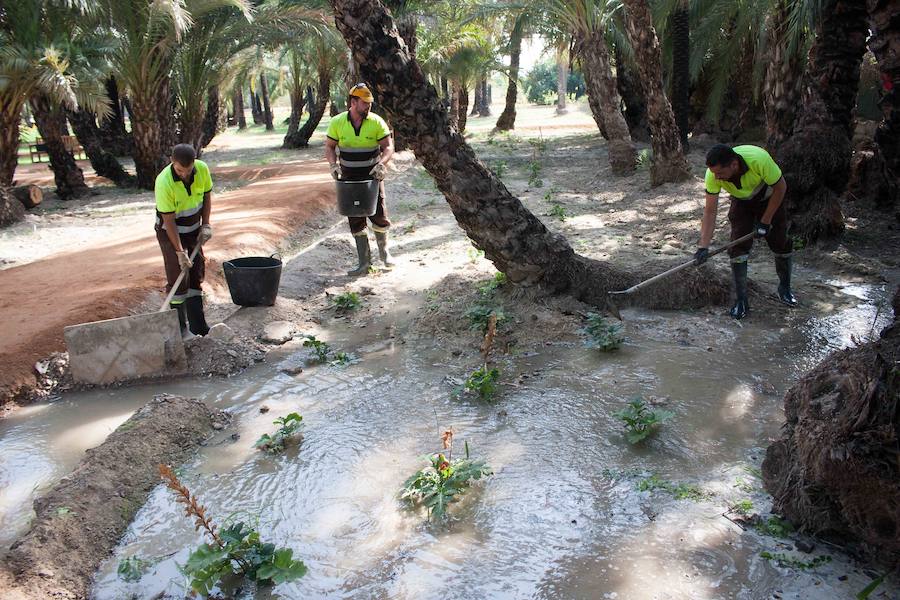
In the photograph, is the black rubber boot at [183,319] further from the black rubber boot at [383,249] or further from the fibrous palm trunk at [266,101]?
the fibrous palm trunk at [266,101]

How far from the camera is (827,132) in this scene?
8227mm

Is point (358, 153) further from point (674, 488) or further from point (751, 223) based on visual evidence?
point (674, 488)

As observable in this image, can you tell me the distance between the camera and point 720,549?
337 centimetres

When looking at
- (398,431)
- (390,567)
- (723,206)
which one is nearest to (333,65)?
(723,206)

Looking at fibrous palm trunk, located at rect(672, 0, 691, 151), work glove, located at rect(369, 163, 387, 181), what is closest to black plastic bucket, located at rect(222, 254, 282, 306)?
work glove, located at rect(369, 163, 387, 181)

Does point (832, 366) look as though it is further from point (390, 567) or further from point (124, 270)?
point (124, 270)

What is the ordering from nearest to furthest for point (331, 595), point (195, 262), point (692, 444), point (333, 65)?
1. point (331, 595)
2. point (692, 444)
3. point (195, 262)
4. point (333, 65)

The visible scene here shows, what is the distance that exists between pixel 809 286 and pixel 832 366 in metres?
3.82

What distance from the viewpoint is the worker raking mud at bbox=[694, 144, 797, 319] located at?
582 centimetres

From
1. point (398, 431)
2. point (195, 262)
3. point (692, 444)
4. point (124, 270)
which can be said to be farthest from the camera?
point (124, 270)

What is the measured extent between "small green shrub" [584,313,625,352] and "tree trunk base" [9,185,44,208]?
1088cm

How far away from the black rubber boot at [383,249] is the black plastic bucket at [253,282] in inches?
65.9

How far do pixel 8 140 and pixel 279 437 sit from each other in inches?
424

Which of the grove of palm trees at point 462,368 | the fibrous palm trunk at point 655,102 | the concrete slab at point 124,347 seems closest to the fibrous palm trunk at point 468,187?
the grove of palm trees at point 462,368
